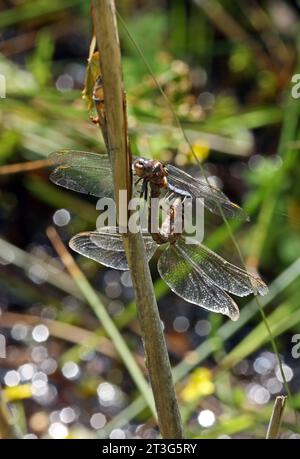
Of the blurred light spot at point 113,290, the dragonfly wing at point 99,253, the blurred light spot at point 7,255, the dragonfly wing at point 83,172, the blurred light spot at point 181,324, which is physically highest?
the blurred light spot at point 7,255

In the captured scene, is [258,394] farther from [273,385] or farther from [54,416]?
[54,416]

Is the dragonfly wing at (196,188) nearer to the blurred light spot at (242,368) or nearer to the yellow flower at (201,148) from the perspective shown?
the blurred light spot at (242,368)

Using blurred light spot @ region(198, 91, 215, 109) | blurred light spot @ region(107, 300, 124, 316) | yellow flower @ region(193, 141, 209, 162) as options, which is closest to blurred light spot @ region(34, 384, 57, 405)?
blurred light spot @ region(107, 300, 124, 316)

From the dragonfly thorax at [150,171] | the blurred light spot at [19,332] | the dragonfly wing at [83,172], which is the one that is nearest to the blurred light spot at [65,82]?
the blurred light spot at [19,332]

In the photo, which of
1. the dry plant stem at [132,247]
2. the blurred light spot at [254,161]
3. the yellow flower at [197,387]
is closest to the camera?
the dry plant stem at [132,247]

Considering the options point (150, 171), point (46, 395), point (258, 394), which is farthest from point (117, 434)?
point (150, 171)
